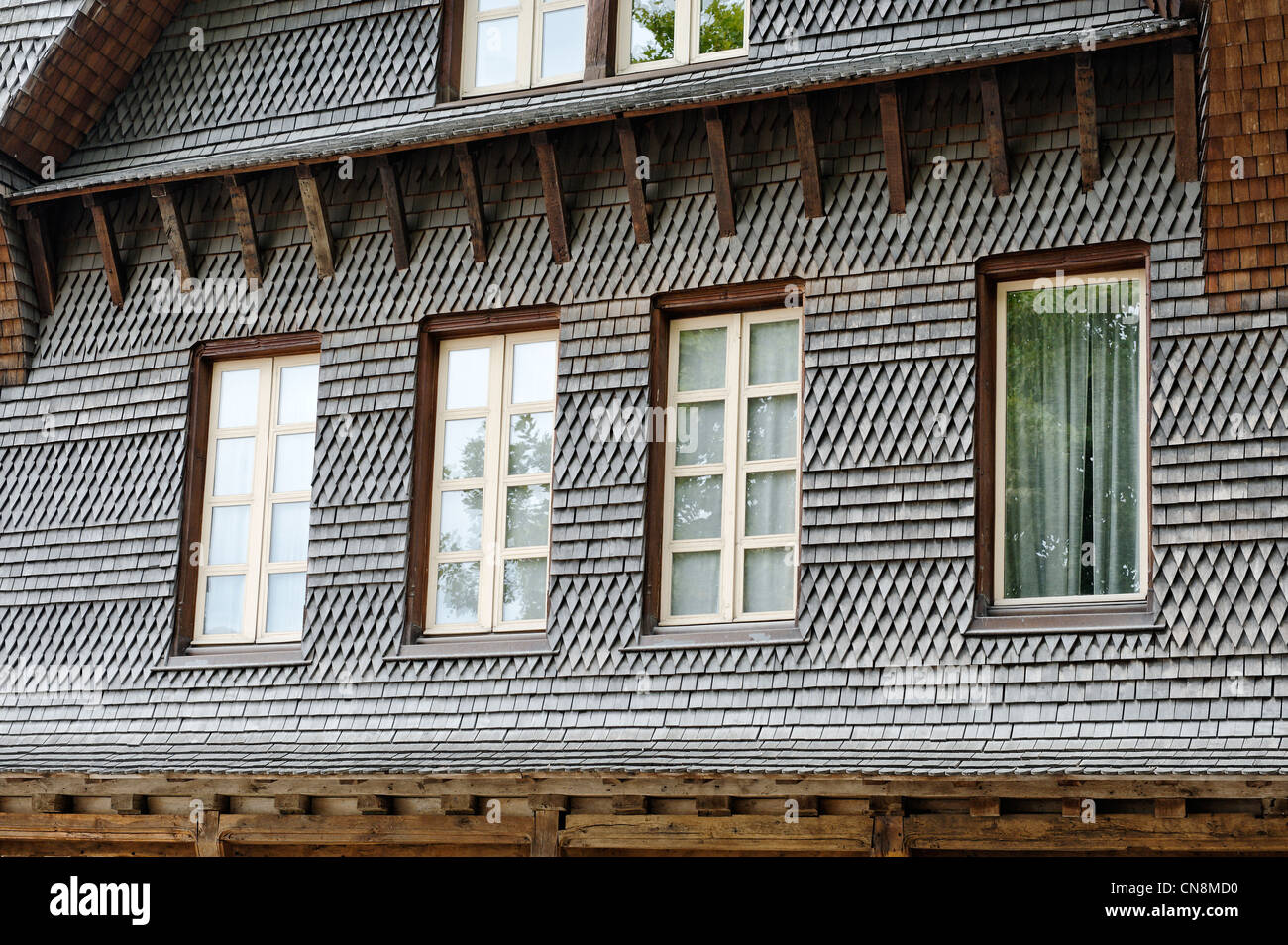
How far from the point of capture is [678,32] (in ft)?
38.6

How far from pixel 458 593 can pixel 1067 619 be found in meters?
3.77

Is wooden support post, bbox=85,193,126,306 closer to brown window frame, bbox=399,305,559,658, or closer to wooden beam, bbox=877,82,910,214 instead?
brown window frame, bbox=399,305,559,658

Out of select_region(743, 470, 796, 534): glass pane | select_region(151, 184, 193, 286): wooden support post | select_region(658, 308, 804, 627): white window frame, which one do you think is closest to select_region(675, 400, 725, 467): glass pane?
select_region(658, 308, 804, 627): white window frame

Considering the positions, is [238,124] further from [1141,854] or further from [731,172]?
[1141,854]

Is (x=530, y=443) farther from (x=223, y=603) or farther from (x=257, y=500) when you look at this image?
(x=223, y=603)

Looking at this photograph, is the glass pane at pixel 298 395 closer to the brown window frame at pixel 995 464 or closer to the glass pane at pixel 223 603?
the glass pane at pixel 223 603

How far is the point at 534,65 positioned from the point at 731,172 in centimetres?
182

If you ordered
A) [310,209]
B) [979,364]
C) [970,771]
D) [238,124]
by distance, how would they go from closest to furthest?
1. [970,771]
2. [979,364]
3. [310,209]
4. [238,124]

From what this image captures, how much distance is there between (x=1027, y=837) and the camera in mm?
9188

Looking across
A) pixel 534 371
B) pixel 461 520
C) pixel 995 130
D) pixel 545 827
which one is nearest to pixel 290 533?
pixel 461 520

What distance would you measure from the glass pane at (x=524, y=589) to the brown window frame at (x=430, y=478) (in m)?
0.14

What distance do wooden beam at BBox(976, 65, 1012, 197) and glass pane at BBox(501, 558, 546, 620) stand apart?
3536 mm

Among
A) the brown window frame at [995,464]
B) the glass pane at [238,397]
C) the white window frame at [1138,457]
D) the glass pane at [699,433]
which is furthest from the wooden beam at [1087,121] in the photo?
the glass pane at [238,397]

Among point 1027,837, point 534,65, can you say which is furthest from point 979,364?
point 534,65
